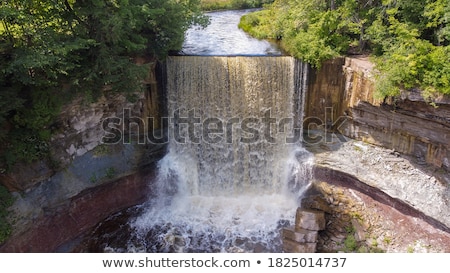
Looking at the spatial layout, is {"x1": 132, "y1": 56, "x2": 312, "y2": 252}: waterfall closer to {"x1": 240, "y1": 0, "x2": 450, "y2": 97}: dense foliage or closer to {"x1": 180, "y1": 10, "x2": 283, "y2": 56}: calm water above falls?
{"x1": 240, "y1": 0, "x2": 450, "y2": 97}: dense foliage

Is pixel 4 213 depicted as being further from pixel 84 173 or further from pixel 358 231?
pixel 358 231

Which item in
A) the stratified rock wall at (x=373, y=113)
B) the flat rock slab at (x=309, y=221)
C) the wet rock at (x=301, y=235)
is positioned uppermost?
the stratified rock wall at (x=373, y=113)

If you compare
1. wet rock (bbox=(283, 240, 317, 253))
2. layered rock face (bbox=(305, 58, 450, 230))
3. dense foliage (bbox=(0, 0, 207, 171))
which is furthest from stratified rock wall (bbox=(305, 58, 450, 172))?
dense foliage (bbox=(0, 0, 207, 171))

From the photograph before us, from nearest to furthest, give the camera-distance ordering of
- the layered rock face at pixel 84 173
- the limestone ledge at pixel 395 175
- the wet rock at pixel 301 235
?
the layered rock face at pixel 84 173 → the limestone ledge at pixel 395 175 → the wet rock at pixel 301 235

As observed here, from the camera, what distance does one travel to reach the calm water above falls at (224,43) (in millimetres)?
15407

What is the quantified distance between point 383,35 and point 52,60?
36.4ft

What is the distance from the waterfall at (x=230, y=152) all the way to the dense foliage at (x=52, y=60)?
2594 millimetres

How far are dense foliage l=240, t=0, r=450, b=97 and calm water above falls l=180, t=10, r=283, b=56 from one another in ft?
3.49

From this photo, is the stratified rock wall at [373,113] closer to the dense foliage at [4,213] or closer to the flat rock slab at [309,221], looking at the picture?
the flat rock slab at [309,221]

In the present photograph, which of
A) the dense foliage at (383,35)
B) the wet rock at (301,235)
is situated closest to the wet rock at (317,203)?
the wet rock at (301,235)

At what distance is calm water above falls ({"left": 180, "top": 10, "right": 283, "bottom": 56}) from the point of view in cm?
1541

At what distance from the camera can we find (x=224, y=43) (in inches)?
680

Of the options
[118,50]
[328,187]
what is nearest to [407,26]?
[328,187]
